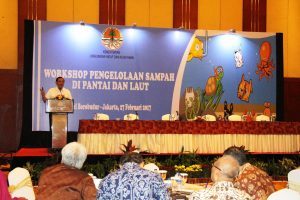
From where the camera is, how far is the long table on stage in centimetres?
714

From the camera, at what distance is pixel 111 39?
10180mm

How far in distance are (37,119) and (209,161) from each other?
4078mm

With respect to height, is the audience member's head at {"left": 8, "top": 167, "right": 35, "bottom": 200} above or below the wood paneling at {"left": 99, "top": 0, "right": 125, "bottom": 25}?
below

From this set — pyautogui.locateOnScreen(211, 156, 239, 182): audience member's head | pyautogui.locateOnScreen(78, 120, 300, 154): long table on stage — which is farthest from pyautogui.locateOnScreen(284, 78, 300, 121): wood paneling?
pyautogui.locateOnScreen(211, 156, 239, 182): audience member's head

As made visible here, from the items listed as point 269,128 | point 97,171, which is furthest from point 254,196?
point 269,128

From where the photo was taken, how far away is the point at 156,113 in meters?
10.3

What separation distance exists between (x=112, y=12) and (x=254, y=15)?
3689 mm

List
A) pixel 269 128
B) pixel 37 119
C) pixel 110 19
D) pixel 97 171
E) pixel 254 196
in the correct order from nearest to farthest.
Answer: pixel 254 196 < pixel 97 171 < pixel 269 128 < pixel 37 119 < pixel 110 19

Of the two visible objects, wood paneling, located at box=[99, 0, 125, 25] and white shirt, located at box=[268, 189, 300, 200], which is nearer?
white shirt, located at box=[268, 189, 300, 200]

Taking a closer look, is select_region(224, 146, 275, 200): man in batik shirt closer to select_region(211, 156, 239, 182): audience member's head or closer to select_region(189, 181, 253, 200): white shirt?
select_region(211, 156, 239, 182): audience member's head

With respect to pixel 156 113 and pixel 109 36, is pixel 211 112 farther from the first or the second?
pixel 109 36

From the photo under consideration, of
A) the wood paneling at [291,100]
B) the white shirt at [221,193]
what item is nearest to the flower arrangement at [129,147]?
the white shirt at [221,193]

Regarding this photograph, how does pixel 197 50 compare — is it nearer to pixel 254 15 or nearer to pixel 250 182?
pixel 254 15

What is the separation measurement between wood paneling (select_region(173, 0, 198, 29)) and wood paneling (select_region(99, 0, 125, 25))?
1324mm
